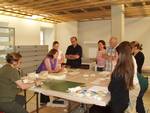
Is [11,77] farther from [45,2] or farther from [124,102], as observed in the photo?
[45,2]

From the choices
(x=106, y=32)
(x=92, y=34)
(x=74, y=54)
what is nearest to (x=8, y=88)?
(x=74, y=54)

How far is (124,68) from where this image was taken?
8.18 feet

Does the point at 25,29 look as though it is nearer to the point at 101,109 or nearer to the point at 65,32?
the point at 65,32

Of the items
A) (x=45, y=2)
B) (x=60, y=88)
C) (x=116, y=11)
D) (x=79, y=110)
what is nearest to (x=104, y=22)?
(x=116, y=11)

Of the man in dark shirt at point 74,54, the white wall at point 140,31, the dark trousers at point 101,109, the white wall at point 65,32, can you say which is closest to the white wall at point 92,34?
the white wall at point 65,32

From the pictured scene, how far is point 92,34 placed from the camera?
9.84 m

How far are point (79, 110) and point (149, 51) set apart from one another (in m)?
5.35

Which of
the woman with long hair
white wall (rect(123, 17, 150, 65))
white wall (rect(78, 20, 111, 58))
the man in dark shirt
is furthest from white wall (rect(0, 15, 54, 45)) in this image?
the woman with long hair

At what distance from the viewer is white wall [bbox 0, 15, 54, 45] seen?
7875mm

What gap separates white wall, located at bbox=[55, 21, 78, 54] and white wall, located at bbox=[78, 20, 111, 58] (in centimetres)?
34

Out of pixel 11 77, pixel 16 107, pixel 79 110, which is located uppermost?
pixel 11 77

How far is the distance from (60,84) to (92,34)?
681 centimetres

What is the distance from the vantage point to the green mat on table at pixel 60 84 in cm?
302

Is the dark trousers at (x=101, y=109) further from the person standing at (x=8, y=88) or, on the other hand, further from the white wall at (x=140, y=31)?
the white wall at (x=140, y=31)
